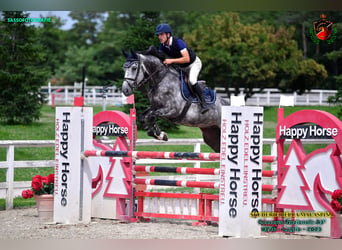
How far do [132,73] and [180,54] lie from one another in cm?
53

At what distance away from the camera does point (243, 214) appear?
16.7 ft

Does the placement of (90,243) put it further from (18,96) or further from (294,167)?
(18,96)

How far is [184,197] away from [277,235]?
1.04 metres

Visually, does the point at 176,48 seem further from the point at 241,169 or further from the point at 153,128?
the point at 241,169

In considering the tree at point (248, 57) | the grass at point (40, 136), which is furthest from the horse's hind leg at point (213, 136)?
the tree at point (248, 57)

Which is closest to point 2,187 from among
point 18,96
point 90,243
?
point 90,243

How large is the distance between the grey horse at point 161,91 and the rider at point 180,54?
11 centimetres

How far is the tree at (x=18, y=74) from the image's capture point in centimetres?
1502

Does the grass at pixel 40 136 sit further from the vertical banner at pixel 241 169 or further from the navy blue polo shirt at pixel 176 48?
the vertical banner at pixel 241 169

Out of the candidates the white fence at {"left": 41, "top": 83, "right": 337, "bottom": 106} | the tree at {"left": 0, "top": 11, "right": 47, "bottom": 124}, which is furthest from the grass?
the white fence at {"left": 41, "top": 83, "right": 337, "bottom": 106}

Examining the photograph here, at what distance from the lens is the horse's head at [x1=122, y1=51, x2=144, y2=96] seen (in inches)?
244

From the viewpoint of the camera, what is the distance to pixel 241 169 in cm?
511

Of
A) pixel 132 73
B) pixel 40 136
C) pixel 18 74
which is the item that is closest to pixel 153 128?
pixel 132 73
